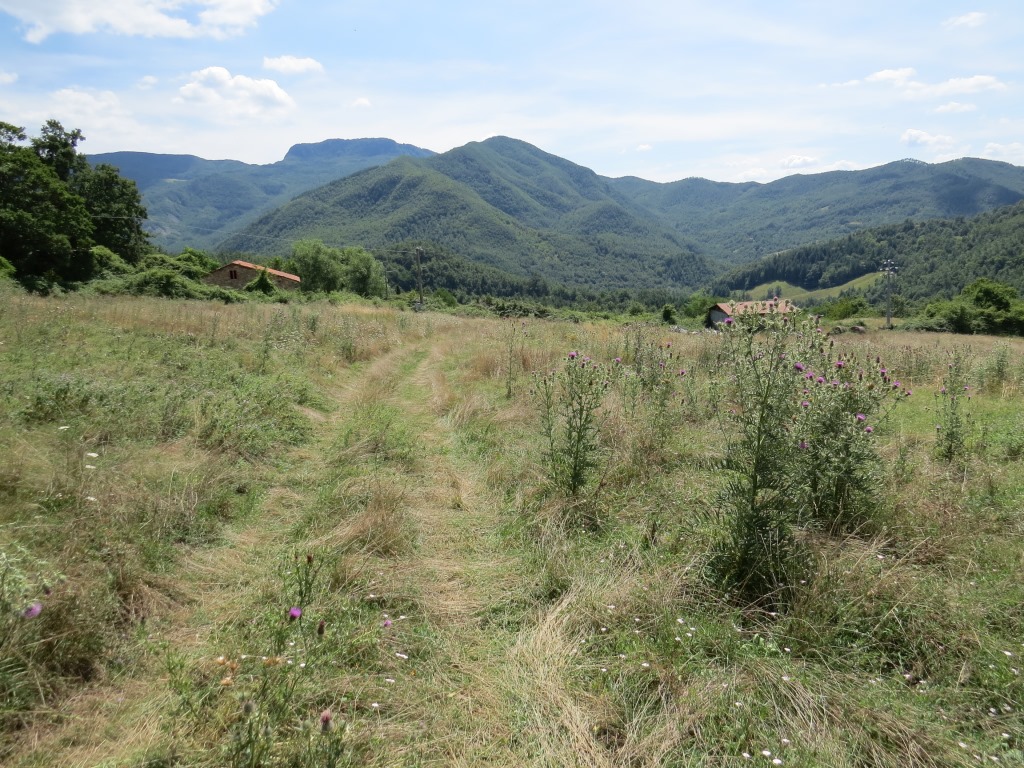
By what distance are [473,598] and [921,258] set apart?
566 ft

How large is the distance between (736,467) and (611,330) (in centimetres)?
1342

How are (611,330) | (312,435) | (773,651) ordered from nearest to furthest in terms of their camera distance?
(773,651) < (312,435) < (611,330)

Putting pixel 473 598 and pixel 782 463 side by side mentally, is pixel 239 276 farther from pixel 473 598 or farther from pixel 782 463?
pixel 782 463

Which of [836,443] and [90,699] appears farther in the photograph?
[836,443]

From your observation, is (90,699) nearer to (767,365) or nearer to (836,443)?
(767,365)

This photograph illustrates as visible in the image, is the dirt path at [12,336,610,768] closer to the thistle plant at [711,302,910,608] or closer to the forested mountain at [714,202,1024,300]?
the thistle plant at [711,302,910,608]

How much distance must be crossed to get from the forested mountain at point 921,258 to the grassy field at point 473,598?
128747 millimetres

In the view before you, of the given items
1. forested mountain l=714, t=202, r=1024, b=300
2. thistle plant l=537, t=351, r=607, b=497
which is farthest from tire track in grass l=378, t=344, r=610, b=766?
forested mountain l=714, t=202, r=1024, b=300

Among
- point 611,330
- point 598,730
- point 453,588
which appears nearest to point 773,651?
point 598,730

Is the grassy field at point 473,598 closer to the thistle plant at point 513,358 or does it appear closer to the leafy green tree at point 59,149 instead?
the thistle plant at point 513,358

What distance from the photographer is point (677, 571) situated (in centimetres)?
370

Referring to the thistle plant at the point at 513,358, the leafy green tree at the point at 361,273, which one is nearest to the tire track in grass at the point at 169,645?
the thistle plant at the point at 513,358

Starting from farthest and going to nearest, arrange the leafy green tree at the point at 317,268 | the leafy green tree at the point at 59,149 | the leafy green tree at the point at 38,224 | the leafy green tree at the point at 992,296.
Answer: the leafy green tree at the point at 317,268 < the leafy green tree at the point at 992,296 < the leafy green tree at the point at 59,149 < the leafy green tree at the point at 38,224

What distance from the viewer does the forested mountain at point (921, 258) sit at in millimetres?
114875
